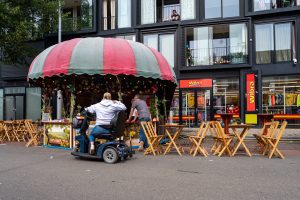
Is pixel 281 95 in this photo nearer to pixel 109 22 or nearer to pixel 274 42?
pixel 274 42

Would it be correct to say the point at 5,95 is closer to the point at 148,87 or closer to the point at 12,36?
the point at 12,36

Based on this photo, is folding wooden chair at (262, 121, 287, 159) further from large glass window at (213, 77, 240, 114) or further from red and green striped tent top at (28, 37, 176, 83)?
large glass window at (213, 77, 240, 114)

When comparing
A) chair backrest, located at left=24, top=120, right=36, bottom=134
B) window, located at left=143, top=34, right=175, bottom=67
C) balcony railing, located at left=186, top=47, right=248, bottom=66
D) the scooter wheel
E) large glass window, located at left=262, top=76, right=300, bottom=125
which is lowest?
the scooter wheel

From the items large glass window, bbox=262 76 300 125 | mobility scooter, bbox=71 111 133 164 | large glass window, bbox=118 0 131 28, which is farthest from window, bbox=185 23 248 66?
mobility scooter, bbox=71 111 133 164

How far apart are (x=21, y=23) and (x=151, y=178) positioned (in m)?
14.1

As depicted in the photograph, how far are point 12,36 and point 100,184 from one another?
14051 millimetres

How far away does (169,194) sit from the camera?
5.64 m

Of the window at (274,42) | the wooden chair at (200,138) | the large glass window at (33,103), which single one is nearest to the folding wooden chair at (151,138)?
the wooden chair at (200,138)

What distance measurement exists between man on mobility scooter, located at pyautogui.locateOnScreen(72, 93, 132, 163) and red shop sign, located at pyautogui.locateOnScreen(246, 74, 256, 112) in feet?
49.1

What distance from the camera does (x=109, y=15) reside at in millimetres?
27172

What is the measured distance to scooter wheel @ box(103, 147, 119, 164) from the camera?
870cm

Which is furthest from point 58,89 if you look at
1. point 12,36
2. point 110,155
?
point 110,155

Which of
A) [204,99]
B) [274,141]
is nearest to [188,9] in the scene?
[204,99]

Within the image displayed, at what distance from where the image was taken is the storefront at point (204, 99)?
23469mm
